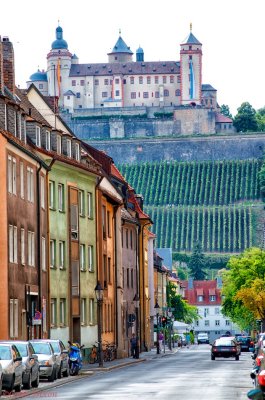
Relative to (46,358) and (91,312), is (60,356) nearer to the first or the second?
(46,358)

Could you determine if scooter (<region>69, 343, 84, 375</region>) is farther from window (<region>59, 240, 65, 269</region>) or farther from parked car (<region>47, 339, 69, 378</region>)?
window (<region>59, 240, 65, 269</region>)

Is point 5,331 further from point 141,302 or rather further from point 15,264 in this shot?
point 141,302

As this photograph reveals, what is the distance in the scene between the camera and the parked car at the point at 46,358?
48.3 metres

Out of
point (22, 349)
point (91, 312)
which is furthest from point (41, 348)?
point (91, 312)

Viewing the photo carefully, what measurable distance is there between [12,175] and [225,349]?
28.9 m

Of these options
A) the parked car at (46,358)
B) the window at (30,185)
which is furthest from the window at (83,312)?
the parked car at (46,358)

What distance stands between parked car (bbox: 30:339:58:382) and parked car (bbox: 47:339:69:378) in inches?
24.4

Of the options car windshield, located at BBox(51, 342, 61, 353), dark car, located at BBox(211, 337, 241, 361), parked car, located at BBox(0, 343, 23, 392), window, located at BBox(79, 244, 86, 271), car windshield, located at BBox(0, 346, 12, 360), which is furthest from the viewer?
dark car, located at BBox(211, 337, 241, 361)

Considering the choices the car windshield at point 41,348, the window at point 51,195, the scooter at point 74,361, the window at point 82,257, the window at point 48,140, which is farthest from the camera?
the window at point 82,257

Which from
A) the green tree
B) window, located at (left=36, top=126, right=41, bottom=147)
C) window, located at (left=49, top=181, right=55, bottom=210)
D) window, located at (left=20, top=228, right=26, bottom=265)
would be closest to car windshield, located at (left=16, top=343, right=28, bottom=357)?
window, located at (left=20, top=228, right=26, bottom=265)

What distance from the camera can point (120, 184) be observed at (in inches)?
3829

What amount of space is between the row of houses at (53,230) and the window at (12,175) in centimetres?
4

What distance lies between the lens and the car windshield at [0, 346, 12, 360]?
39.0 metres

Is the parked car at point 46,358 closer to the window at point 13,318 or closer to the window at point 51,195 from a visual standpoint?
the window at point 13,318
